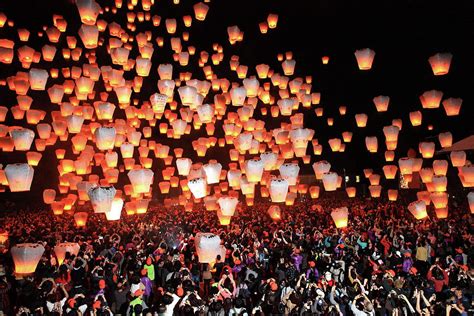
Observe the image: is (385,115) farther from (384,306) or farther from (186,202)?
(384,306)

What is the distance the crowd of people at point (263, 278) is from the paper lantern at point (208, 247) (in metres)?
0.22

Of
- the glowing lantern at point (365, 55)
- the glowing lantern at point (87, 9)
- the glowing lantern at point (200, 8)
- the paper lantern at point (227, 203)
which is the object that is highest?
the glowing lantern at point (200, 8)

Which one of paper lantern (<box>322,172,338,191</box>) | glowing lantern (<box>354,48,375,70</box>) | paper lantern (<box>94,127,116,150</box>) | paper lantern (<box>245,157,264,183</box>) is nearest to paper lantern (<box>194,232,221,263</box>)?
paper lantern (<box>245,157,264,183</box>)

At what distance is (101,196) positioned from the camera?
30.3ft

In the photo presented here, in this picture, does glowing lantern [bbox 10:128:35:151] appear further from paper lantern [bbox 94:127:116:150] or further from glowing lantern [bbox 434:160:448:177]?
glowing lantern [bbox 434:160:448:177]

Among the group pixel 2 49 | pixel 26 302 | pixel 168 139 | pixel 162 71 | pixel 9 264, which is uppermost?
pixel 168 139

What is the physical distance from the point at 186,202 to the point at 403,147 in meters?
12.5

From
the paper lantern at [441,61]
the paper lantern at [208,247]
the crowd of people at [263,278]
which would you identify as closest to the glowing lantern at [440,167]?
the crowd of people at [263,278]

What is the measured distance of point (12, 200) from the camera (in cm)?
2252

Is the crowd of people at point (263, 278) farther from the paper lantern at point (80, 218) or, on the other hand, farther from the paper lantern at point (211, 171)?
the paper lantern at point (80, 218)

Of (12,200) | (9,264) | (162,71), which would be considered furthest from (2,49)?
(12,200)

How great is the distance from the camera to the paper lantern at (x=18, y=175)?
30.5ft

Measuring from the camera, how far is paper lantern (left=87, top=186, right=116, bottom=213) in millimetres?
9195

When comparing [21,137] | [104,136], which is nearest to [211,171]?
[104,136]
